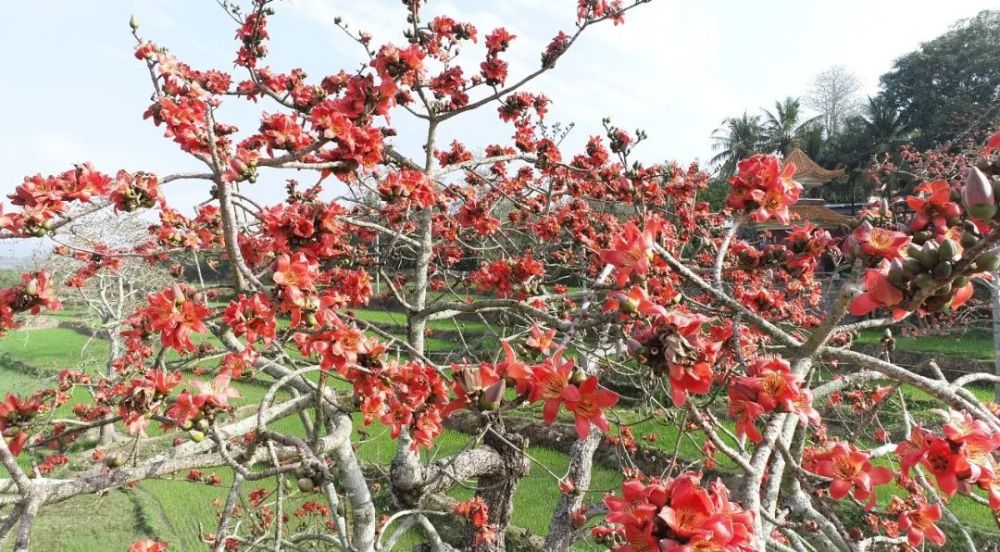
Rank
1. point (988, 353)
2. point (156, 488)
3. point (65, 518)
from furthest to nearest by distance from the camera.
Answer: point (988, 353)
point (156, 488)
point (65, 518)

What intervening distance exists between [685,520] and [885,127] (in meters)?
27.9

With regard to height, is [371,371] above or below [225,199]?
below

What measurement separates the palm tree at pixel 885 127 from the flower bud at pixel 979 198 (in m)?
26.5

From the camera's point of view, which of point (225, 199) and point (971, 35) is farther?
point (971, 35)

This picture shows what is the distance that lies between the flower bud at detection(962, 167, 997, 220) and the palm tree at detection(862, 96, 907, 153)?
26510 millimetres

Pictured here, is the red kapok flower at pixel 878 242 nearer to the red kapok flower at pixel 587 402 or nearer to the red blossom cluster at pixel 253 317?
the red kapok flower at pixel 587 402

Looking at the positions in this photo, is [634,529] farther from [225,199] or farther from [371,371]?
[225,199]

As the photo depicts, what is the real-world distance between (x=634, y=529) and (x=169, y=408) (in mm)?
1157

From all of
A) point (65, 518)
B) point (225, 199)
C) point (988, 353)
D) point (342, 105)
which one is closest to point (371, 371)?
point (225, 199)

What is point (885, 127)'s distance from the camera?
22750 mm

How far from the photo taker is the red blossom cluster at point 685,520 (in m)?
0.79

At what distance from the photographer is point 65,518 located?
6.43 m

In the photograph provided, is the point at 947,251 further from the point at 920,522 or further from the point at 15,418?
the point at 15,418

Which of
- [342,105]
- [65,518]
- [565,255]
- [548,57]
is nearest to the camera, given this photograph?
[342,105]
